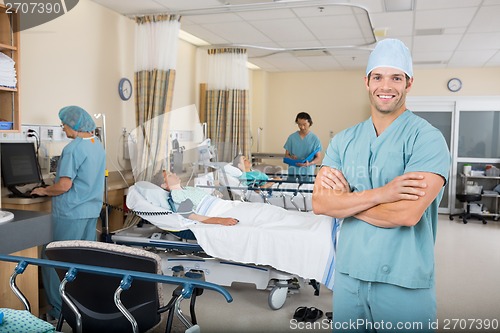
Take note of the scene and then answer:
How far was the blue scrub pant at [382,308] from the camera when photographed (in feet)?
5.28

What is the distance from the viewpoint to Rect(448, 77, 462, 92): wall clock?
7.67 metres

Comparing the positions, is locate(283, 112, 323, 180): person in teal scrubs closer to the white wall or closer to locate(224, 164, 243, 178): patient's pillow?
locate(224, 164, 243, 178): patient's pillow

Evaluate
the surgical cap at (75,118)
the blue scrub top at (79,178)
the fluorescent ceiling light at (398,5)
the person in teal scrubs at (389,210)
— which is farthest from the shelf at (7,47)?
the fluorescent ceiling light at (398,5)

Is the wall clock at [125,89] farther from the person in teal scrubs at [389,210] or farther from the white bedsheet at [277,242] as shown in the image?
the person in teal scrubs at [389,210]

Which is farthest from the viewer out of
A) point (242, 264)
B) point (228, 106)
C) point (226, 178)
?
point (228, 106)

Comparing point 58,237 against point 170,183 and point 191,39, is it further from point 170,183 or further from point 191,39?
point 191,39

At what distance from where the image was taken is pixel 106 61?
14.8 ft

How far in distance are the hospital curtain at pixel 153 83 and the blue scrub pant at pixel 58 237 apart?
1.24 meters

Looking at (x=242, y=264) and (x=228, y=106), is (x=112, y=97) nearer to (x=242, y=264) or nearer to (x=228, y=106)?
(x=228, y=106)

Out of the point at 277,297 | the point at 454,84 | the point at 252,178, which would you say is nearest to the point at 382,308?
the point at 277,297

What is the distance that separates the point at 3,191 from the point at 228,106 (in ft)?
11.3

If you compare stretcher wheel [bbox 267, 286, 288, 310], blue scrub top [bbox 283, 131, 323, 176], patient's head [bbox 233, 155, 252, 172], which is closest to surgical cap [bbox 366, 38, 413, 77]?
stretcher wheel [bbox 267, 286, 288, 310]

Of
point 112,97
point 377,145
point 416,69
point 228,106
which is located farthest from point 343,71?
point 377,145

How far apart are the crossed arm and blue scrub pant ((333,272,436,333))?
244 millimetres
